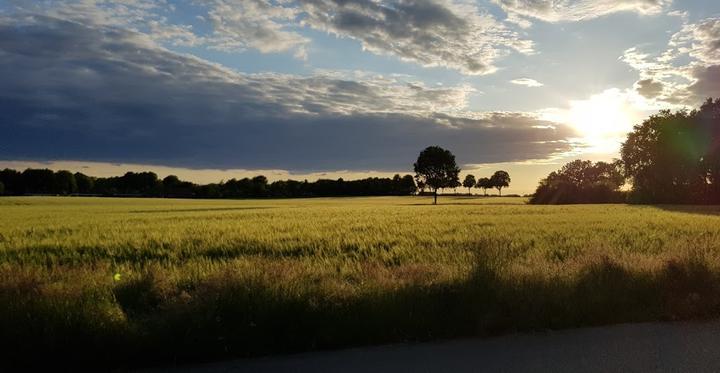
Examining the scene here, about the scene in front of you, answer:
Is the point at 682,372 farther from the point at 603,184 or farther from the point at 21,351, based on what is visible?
the point at 603,184

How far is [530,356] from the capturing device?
17.7 feet

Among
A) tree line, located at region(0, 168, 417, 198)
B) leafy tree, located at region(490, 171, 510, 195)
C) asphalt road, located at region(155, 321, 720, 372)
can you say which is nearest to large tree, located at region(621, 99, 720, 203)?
asphalt road, located at region(155, 321, 720, 372)

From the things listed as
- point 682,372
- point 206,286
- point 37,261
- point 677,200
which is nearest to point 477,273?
point 682,372

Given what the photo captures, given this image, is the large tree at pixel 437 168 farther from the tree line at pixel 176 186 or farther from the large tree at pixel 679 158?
the tree line at pixel 176 186

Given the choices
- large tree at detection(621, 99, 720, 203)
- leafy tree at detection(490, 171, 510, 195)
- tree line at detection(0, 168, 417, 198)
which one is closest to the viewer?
large tree at detection(621, 99, 720, 203)

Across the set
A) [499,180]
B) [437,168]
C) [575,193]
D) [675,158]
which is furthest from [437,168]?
[499,180]

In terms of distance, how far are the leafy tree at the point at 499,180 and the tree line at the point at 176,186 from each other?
37438 mm

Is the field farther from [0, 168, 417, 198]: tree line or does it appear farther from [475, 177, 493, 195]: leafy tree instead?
[475, 177, 493, 195]: leafy tree

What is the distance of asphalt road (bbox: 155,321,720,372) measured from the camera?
16.6ft

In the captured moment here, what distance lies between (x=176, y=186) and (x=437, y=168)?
87.1m

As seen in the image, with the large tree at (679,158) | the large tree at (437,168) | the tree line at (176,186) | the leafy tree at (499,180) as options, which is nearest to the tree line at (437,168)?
the large tree at (437,168)

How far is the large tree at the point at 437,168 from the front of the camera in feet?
327

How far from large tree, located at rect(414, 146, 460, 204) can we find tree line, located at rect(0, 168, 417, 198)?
48146mm

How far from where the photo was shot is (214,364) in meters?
5.29
